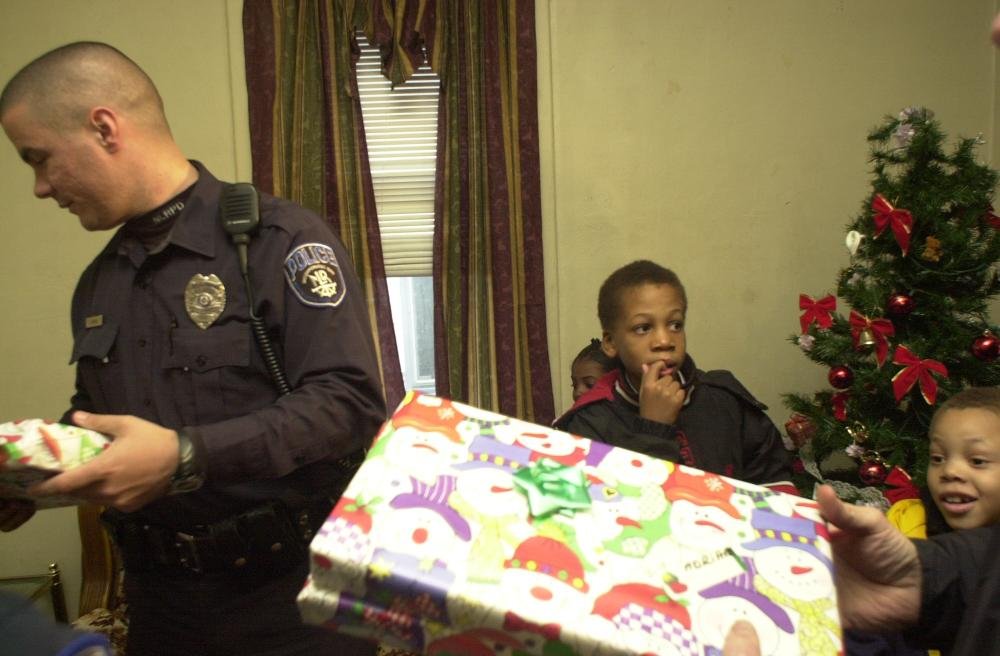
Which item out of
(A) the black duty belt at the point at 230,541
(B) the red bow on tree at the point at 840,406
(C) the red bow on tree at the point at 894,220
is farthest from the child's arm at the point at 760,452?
(A) the black duty belt at the point at 230,541

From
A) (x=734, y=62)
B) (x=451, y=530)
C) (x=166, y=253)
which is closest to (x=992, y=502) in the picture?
(x=451, y=530)

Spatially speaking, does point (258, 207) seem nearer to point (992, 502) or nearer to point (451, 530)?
point (451, 530)

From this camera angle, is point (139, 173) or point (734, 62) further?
point (734, 62)

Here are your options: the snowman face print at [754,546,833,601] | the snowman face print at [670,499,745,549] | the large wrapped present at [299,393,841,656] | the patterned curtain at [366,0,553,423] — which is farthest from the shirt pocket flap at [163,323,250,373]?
the patterned curtain at [366,0,553,423]

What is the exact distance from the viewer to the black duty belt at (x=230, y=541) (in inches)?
56.4

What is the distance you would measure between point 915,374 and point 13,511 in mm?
2640

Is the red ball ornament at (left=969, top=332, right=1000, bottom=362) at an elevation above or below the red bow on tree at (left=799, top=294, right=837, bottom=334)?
below

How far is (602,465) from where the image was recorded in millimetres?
1099

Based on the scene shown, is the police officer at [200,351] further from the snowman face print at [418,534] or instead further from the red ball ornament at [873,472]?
the red ball ornament at [873,472]

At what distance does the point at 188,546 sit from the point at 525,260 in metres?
2.37

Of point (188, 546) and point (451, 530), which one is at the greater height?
point (451, 530)

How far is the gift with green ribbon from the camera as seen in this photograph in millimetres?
987

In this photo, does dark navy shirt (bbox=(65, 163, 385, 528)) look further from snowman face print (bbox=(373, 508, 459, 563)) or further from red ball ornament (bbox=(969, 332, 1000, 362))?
red ball ornament (bbox=(969, 332, 1000, 362))

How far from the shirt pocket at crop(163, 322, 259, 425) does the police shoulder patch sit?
130mm
